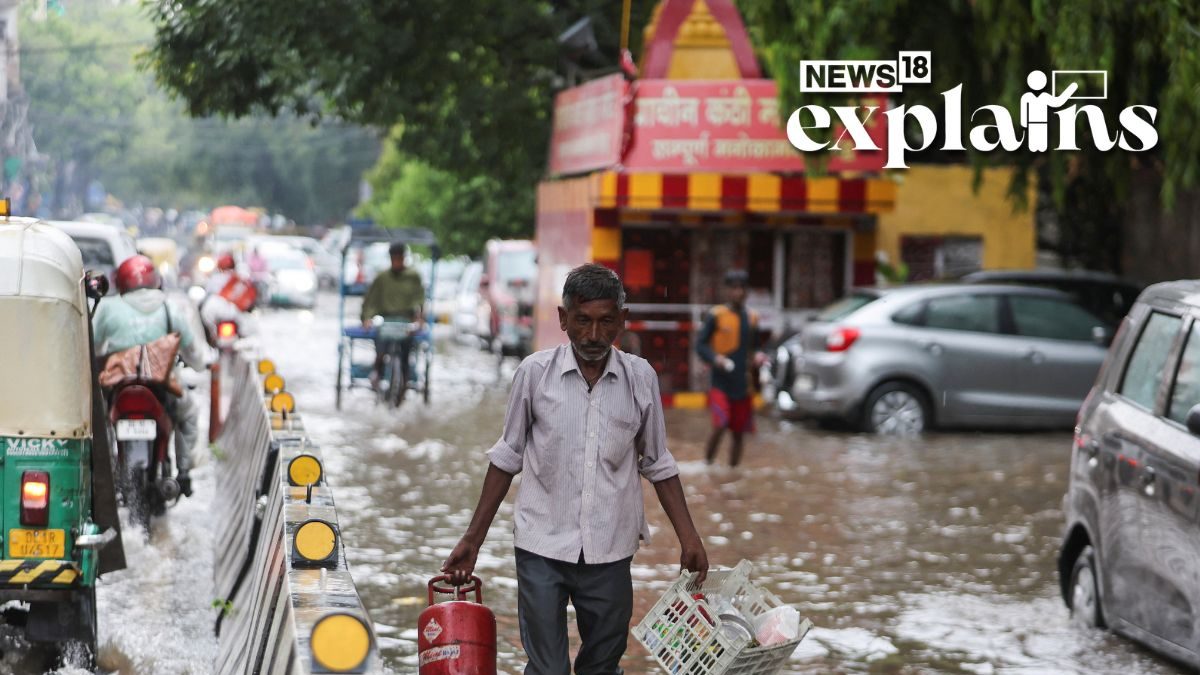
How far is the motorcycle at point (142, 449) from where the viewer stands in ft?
34.6

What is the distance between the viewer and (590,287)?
A: 5.48m

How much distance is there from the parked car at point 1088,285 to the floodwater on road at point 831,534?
7.48 feet

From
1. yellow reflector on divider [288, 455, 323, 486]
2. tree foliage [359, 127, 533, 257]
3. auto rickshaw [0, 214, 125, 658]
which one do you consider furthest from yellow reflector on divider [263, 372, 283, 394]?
tree foliage [359, 127, 533, 257]

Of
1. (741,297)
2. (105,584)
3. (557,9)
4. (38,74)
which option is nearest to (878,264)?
(557,9)

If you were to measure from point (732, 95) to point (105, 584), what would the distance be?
12602 mm

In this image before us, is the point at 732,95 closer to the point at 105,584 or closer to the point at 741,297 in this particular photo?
the point at 741,297

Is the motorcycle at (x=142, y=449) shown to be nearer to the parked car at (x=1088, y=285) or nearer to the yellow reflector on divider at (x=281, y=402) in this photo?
the yellow reflector on divider at (x=281, y=402)

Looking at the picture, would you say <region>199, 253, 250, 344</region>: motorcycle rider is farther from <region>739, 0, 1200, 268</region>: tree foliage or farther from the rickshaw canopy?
the rickshaw canopy

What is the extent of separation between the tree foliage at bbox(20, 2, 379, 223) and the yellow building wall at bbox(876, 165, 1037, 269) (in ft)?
26.1

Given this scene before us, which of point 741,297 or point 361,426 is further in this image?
point 361,426

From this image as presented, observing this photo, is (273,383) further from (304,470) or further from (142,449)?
(304,470)

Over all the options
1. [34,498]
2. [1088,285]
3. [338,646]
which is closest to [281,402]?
[34,498]

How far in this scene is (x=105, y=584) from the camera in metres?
9.84

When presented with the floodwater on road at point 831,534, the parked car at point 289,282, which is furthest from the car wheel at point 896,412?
the parked car at point 289,282
